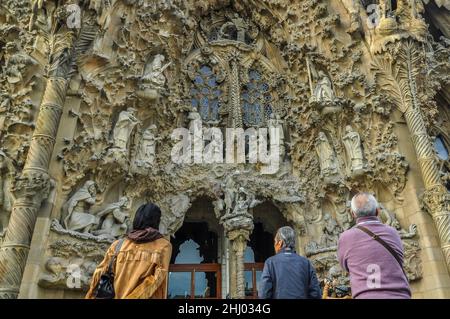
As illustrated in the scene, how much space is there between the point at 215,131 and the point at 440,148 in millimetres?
5490

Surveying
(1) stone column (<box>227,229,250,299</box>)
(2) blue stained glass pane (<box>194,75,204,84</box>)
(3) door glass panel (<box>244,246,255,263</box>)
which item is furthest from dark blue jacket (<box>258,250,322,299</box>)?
(2) blue stained glass pane (<box>194,75,204,84</box>)

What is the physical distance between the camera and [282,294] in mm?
2535

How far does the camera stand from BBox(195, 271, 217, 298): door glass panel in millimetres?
9305

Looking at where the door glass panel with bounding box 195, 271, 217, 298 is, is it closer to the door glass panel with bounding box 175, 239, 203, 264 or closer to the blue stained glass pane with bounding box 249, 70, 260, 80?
the door glass panel with bounding box 175, 239, 203, 264

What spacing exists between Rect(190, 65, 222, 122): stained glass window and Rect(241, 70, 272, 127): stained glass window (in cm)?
75

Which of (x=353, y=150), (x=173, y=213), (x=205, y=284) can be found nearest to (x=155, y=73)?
(x=173, y=213)

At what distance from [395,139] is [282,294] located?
6.56 meters

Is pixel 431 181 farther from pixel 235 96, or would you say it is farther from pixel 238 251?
pixel 235 96

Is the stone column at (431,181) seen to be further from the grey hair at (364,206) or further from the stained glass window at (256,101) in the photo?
the grey hair at (364,206)

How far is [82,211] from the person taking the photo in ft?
23.0

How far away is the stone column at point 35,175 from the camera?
565 centimetres

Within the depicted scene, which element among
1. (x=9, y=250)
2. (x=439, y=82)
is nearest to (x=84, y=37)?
(x=9, y=250)
